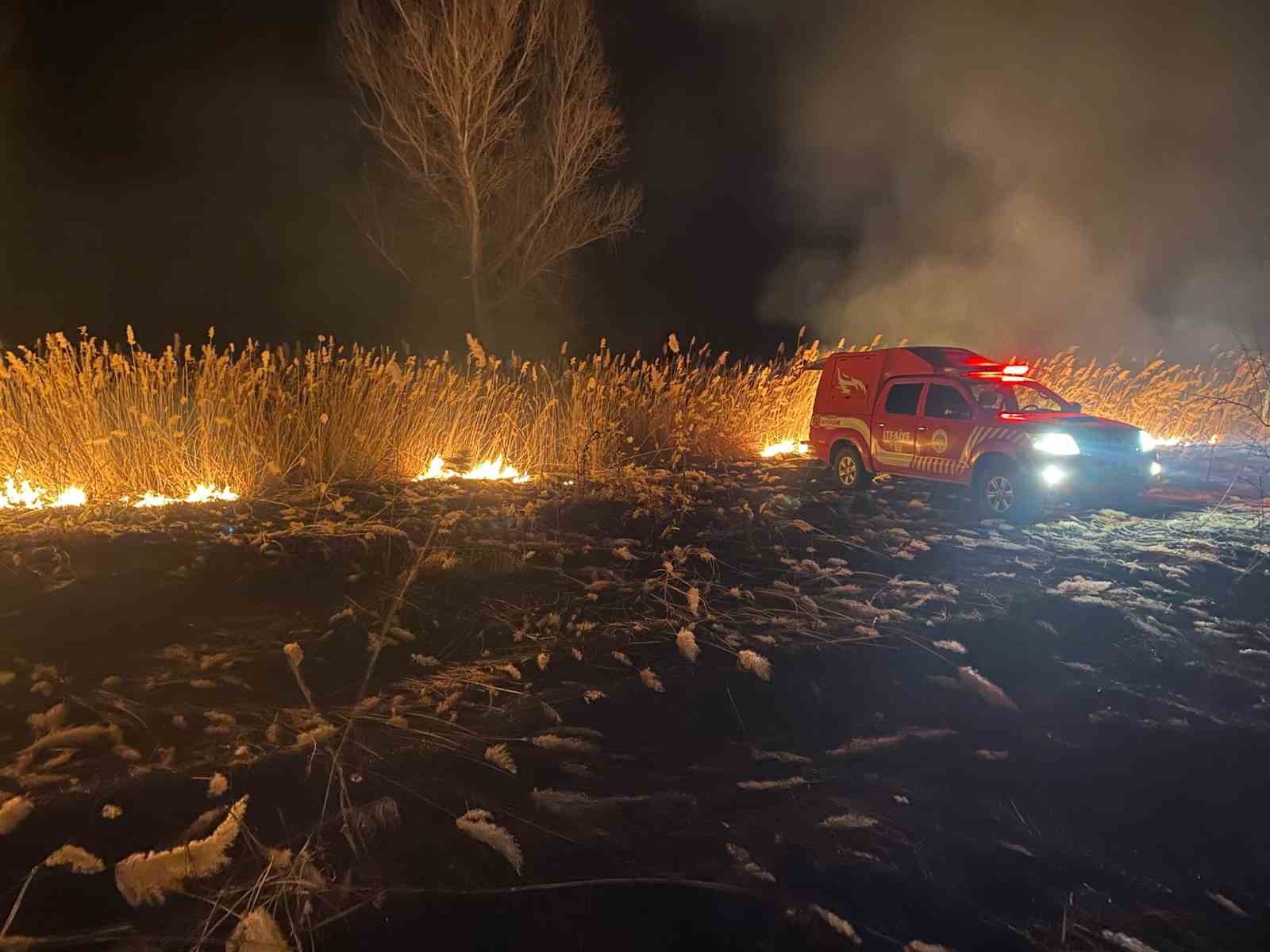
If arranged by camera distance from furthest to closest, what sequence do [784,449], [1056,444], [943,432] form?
[784,449], [943,432], [1056,444]

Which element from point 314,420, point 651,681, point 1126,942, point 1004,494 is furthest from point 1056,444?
point 314,420

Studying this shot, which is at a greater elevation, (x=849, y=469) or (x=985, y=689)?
(x=849, y=469)

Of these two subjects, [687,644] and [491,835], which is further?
[687,644]

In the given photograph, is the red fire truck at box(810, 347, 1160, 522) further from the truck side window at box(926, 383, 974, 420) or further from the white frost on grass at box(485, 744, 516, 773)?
the white frost on grass at box(485, 744, 516, 773)

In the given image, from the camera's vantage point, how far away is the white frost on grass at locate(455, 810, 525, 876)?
217 cm

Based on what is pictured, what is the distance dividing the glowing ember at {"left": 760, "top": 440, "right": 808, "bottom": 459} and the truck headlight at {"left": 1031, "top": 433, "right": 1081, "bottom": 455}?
4645mm

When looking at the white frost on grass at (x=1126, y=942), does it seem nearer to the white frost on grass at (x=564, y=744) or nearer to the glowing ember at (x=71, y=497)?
the white frost on grass at (x=564, y=744)

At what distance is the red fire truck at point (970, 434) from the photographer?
6.94 metres

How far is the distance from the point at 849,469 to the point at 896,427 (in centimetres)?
84

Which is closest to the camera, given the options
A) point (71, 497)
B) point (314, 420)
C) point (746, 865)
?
point (746, 865)

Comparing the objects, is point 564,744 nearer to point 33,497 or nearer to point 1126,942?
point 1126,942

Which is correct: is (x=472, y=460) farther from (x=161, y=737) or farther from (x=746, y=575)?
(x=161, y=737)

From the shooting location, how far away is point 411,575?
176 inches

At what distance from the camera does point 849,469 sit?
888 centimetres
